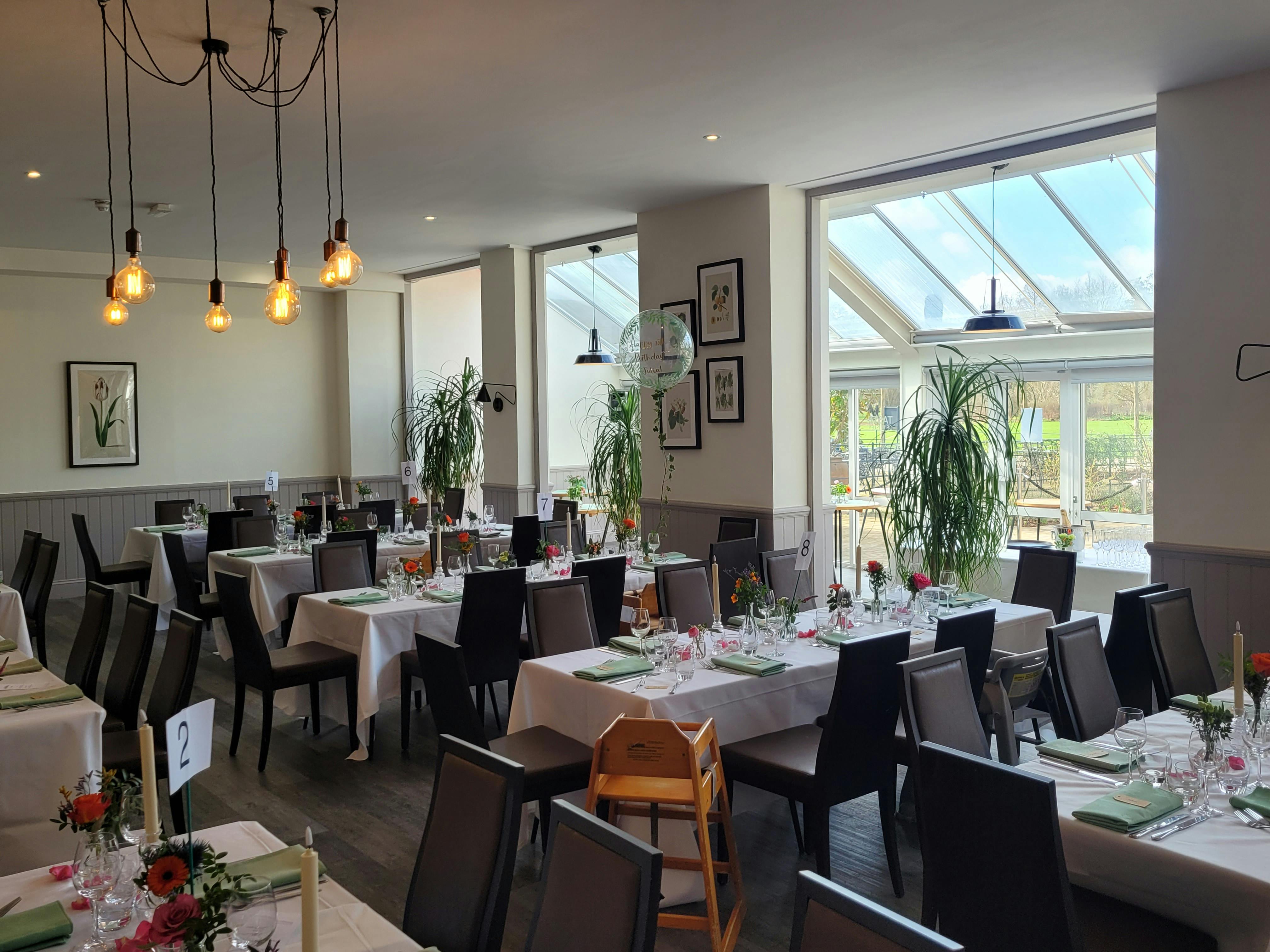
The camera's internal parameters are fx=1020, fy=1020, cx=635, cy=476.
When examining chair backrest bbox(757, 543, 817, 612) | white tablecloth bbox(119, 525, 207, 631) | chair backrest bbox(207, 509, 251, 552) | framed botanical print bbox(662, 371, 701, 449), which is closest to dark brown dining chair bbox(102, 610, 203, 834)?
chair backrest bbox(757, 543, 817, 612)

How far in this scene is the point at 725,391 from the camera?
25.7 feet

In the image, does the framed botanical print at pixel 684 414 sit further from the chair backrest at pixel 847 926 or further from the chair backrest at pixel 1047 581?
the chair backrest at pixel 847 926

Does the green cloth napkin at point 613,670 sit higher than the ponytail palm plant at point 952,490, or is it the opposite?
the ponytail palm plant at point 952,490

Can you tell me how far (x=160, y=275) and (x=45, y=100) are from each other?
5292 millimetres

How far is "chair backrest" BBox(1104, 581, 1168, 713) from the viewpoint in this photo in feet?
14.6

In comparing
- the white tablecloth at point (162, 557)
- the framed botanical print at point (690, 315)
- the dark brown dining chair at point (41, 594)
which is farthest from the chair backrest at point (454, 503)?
the dark brown dining chair at point (41, 594)

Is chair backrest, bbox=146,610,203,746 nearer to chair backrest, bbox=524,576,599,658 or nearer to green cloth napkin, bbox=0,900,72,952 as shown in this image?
A: chair backrest, bbox=524,576,599,658

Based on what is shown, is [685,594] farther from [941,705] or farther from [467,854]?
[467,854]

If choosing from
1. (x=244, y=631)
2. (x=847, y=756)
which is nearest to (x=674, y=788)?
(x=847, y=756)

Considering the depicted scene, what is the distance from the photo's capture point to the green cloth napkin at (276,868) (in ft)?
7.04

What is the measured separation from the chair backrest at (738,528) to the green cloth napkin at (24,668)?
14.3ft

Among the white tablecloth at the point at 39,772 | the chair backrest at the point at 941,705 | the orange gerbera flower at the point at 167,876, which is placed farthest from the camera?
the white tablecloth at the point at 39,772

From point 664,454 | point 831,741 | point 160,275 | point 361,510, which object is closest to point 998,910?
point 831,741

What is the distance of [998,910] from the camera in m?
2.35
